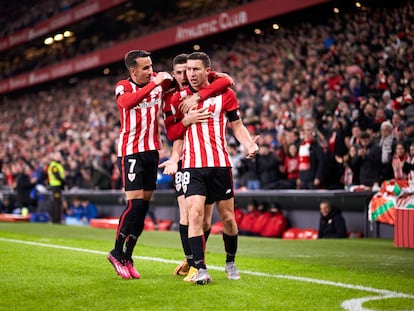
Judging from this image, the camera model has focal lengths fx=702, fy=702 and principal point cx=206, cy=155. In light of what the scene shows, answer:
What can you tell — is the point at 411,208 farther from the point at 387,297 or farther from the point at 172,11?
the point at 172,11

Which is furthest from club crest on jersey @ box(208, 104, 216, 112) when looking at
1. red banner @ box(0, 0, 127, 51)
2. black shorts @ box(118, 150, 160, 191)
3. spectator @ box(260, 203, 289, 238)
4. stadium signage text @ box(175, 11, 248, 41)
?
red banner @ box(0, 0, 127, 51)

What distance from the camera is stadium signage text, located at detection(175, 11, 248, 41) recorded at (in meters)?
24.1

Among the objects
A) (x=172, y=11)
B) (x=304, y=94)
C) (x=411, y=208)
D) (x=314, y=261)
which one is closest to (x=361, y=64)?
(x=304, y=94)

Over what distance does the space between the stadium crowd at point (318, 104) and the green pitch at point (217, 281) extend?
3.96 m

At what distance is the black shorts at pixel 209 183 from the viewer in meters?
6.16

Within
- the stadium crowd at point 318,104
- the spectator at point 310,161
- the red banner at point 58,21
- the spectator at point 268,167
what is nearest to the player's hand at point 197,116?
the stadium crowd at point 318,104

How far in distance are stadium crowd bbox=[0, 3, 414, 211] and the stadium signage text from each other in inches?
31.8

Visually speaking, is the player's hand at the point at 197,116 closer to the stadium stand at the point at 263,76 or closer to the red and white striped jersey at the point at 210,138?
the red and white striped jersey at the point at 210,138

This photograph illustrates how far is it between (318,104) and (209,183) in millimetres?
11132

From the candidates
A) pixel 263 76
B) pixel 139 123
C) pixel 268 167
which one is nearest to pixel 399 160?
pixel 268 167

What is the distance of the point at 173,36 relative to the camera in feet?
92.7

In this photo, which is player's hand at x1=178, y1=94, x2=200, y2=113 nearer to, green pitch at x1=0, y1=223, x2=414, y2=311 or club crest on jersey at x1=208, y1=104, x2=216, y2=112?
club crest on jersey at x1=208, y1=104, x2=216, y2=112

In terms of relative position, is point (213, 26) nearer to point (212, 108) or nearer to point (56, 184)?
point (56, 184)

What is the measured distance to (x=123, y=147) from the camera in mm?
6801
